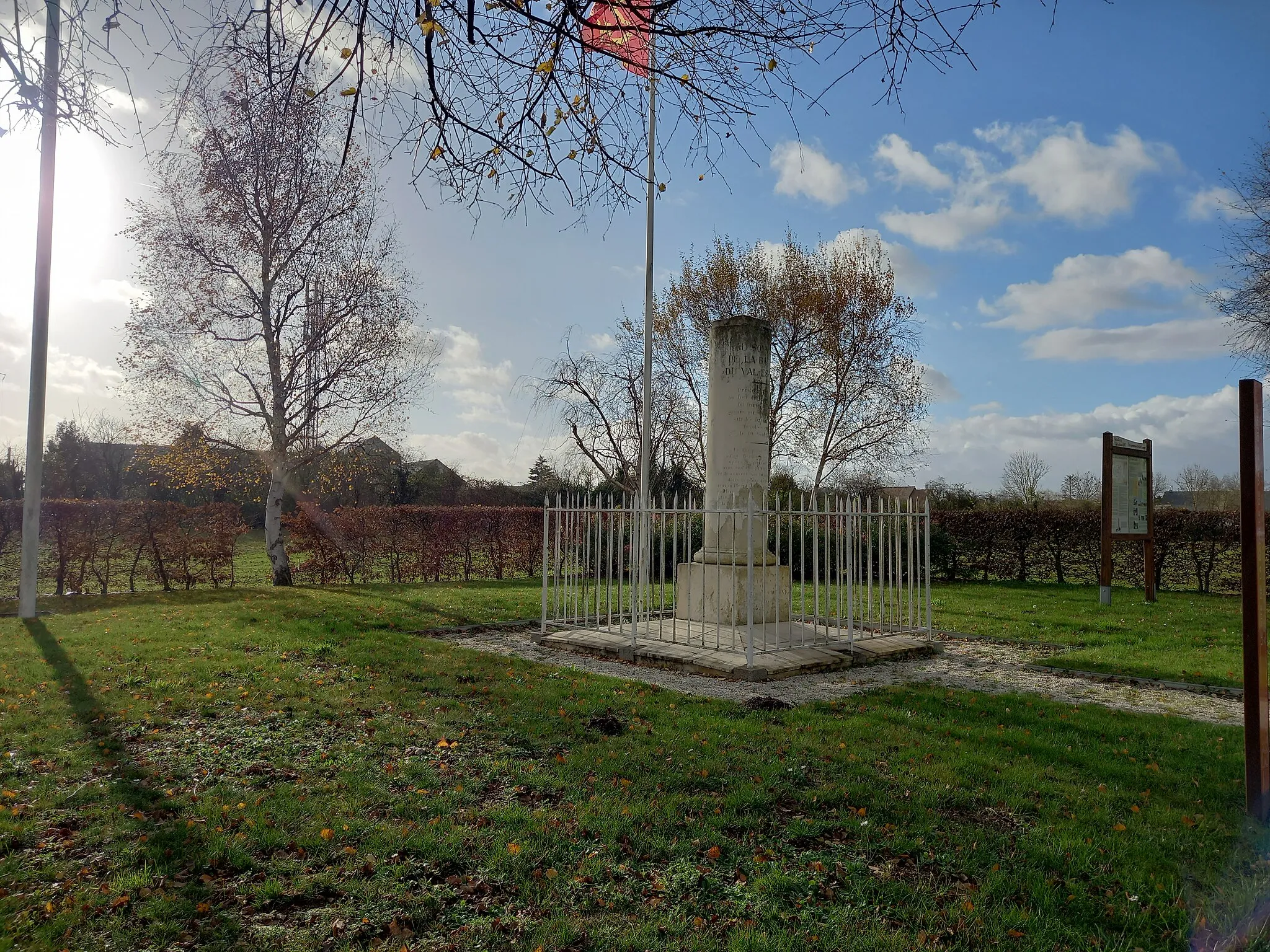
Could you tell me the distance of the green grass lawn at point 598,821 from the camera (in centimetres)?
301

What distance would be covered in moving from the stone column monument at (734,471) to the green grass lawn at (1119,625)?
141 inches

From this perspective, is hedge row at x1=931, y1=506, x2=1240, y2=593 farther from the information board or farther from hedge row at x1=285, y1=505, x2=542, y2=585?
hedge row at x1=285, y1=505, x2=542, y2=585

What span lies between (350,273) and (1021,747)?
15703mm

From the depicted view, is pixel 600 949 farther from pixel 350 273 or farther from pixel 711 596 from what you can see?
pixel 350 273

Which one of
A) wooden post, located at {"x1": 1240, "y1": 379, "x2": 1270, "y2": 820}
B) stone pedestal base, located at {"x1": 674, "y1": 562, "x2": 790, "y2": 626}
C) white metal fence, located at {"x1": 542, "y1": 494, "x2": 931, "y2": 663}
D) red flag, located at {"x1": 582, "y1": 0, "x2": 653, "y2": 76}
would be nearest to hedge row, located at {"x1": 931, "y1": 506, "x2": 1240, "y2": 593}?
white metal fence, located at {"x1": 542, "y1": 494, "x2": 931, "y2": 663}

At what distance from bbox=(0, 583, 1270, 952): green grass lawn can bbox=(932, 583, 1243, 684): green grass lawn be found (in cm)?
283

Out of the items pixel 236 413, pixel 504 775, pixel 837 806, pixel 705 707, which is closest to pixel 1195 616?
pixel 705 707

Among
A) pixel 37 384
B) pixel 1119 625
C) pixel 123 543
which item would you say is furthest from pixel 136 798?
pixel 1119 625

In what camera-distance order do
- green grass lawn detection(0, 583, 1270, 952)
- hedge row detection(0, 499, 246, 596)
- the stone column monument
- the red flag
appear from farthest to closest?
hedge row detection(0, 499, 246, 596) < the stone column monument < the red flag < green grass lawn detection(0, 583, 1270, 952)

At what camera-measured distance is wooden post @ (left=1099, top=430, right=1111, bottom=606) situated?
1338cm

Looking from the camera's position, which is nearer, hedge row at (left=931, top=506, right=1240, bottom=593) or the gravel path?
the gravel path

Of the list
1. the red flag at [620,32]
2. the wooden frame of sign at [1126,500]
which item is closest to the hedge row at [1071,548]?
the wooden frame of sign at [1126,500]

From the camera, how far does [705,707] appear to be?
635cm

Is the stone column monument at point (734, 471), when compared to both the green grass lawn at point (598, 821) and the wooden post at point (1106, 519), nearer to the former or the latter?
the green grass lawn at point (598, 821)
